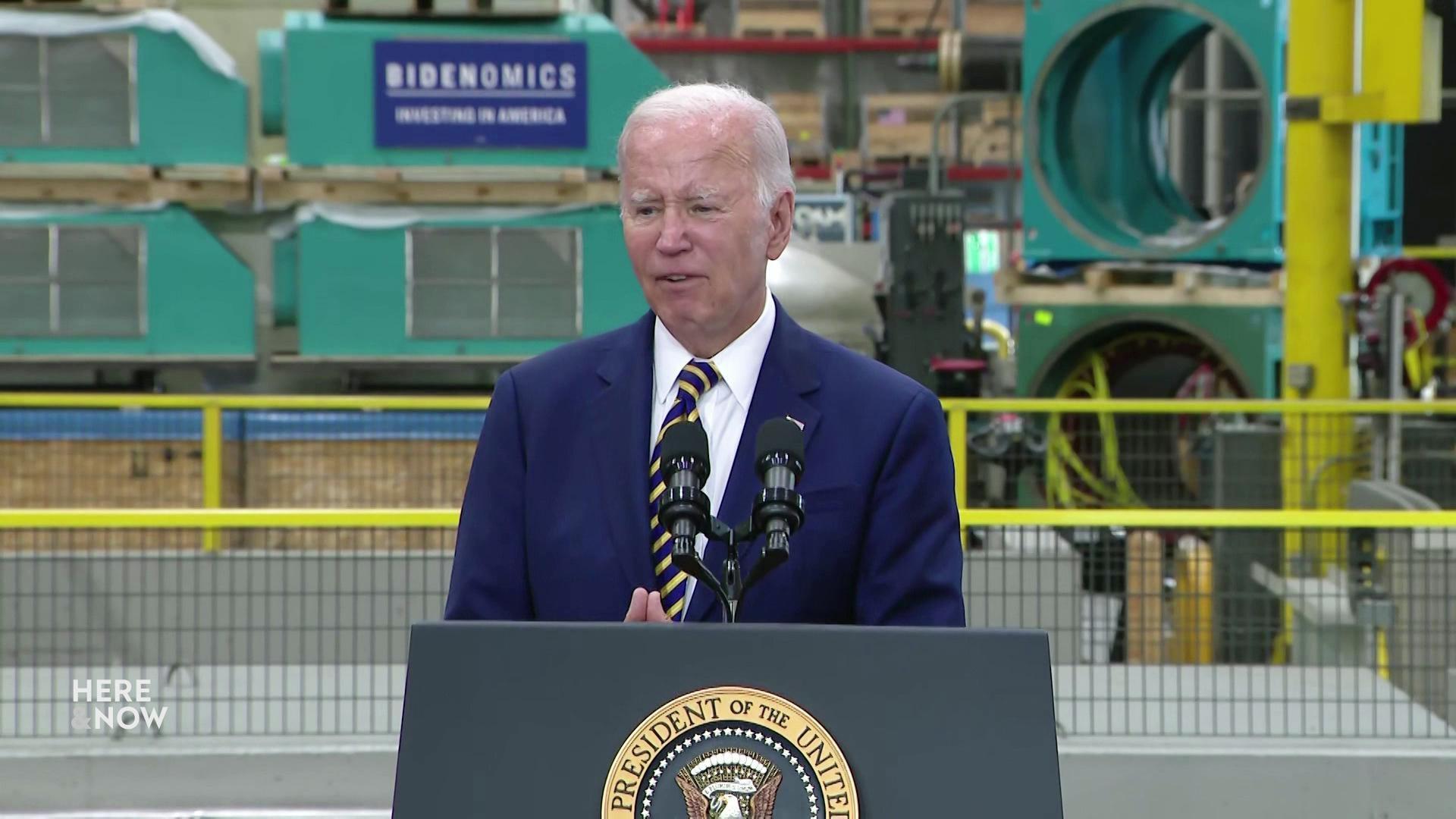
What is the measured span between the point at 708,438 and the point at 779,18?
22096mm

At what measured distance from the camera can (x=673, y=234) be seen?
2.21 meters

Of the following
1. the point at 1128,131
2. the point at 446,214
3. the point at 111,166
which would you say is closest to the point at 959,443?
the point at 446,214

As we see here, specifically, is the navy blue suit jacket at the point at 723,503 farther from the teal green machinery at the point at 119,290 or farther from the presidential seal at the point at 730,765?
the teal green machinery at the point at 119,290

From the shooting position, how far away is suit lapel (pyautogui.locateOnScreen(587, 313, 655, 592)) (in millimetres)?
2289

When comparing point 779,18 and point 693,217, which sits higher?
point 779,18

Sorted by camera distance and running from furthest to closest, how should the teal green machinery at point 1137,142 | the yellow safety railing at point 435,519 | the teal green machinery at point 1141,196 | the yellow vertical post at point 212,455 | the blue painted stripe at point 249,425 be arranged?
the teal green machinery at point 1137,142, the teal green machinery at point 1141,196, the blue painted stripe at point 249,425, the yellow vertical post at point 212,455, the yellow safety railing at point 435,519

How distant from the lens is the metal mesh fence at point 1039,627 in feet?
19.6

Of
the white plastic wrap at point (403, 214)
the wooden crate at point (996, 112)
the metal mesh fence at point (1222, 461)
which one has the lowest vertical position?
the metal mesh fence at point (1222, 461)

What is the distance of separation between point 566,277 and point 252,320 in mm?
1699

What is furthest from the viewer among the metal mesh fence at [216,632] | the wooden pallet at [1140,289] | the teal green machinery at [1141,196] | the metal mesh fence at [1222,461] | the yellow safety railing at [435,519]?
the teal green machinery at [1141,196]

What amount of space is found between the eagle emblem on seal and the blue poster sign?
847 cm

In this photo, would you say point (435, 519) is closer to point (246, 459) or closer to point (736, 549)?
point (246, 459)

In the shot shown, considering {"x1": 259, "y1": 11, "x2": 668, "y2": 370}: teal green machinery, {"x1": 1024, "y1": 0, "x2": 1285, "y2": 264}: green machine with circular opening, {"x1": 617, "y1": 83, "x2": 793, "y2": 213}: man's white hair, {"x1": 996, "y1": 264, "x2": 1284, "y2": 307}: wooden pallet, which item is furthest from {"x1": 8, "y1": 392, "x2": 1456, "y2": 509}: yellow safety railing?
{"x1": 617, "y1": 83, "x2": 793, "y2": 213}: man's white hair

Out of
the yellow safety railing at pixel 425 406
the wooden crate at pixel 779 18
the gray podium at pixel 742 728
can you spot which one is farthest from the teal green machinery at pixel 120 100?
the wooden crate at pixel 779 18
